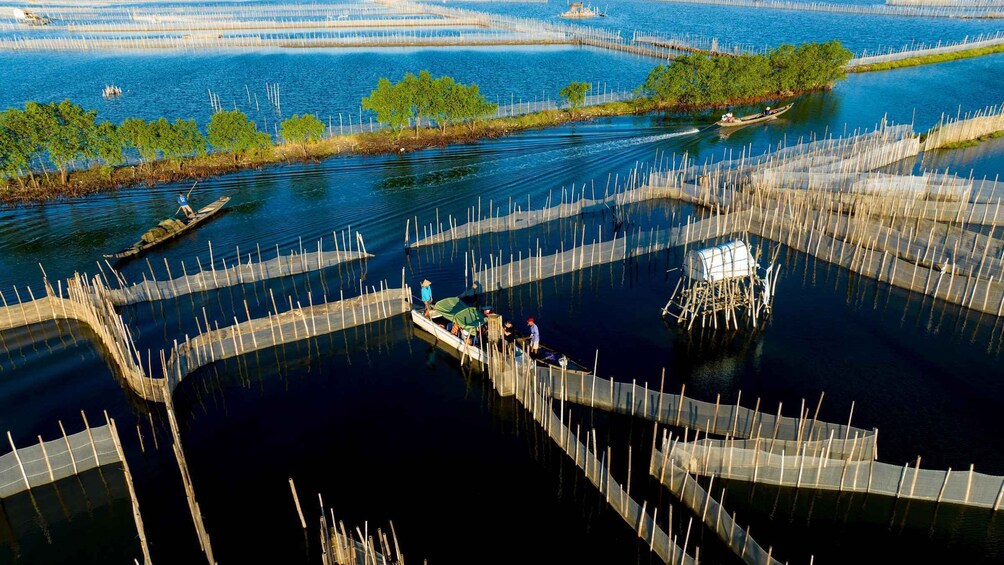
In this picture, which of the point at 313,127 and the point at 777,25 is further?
the point at 777,25

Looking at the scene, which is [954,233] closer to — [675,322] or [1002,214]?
[1002,214]

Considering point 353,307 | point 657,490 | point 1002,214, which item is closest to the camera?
point 657,490

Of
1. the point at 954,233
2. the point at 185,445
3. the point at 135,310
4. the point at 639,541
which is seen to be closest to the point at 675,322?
the point at 639,541

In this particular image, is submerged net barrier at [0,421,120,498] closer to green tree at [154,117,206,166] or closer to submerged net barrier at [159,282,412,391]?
submerged net barrier at [159,282,412,391]

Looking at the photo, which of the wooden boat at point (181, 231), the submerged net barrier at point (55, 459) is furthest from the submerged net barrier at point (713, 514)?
the wooden boat at point (181, 231)

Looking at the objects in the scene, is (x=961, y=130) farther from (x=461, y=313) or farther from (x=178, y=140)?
(x=178, y=140)

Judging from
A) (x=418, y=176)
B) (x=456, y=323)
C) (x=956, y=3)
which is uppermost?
(x=956, y=3)

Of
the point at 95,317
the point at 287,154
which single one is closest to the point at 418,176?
the point at 287,154
